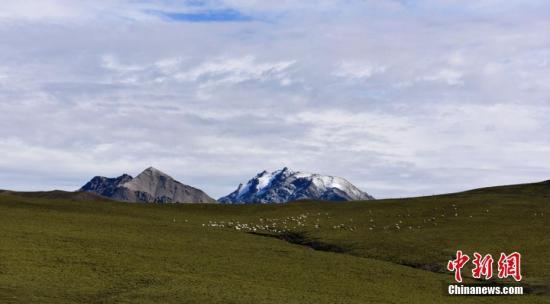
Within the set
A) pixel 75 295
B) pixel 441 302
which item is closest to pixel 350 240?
pixel 441 302

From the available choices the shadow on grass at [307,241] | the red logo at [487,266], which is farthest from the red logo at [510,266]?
the shadow on grass at [307,241]

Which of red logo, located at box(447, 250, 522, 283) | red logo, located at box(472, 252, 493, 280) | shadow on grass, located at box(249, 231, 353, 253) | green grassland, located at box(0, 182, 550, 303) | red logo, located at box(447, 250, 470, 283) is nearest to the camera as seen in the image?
green grassland, located at box(0, 182, 550, 303)

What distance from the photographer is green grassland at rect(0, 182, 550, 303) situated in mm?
46812

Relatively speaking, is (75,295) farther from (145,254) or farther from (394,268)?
(394,268)

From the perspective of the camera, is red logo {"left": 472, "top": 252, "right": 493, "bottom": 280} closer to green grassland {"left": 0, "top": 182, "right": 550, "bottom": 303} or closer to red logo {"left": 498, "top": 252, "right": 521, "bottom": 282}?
red logo {"left": 498, "top": 252, "right": 521, "bottom": 282}

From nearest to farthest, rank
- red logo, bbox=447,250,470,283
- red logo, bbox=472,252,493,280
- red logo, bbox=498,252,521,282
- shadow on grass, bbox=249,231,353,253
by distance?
red logo, bbox=472,252,493,280
red logo, bbox=498,252,521,282
red logo, bbox=447,250,470,283
shadow on grass, bbox=249,231,353,253

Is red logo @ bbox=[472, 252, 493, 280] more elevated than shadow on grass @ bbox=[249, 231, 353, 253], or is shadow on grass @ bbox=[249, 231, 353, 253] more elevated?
shadow on grass @ bbox=[249, 231, 353, 253]

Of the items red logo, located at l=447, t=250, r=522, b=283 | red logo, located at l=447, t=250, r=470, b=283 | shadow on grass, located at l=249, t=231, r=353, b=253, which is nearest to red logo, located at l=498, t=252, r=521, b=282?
red logo, located at l=447, t=250, r=522, b=283

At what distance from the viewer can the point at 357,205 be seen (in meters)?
113

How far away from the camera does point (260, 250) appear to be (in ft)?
220

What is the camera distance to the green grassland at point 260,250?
154 ft

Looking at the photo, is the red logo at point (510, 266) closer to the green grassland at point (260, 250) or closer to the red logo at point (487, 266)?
the red logo at point (487, 266)

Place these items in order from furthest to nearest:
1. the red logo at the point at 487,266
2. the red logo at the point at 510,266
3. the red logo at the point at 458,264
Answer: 1. the red logo at the point at 458,264
2. the red logo at the point at 510,266
3. the red logo at the point at 487,266

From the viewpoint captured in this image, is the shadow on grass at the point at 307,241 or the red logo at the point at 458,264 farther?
the shadow on grass at the point at 307,241
